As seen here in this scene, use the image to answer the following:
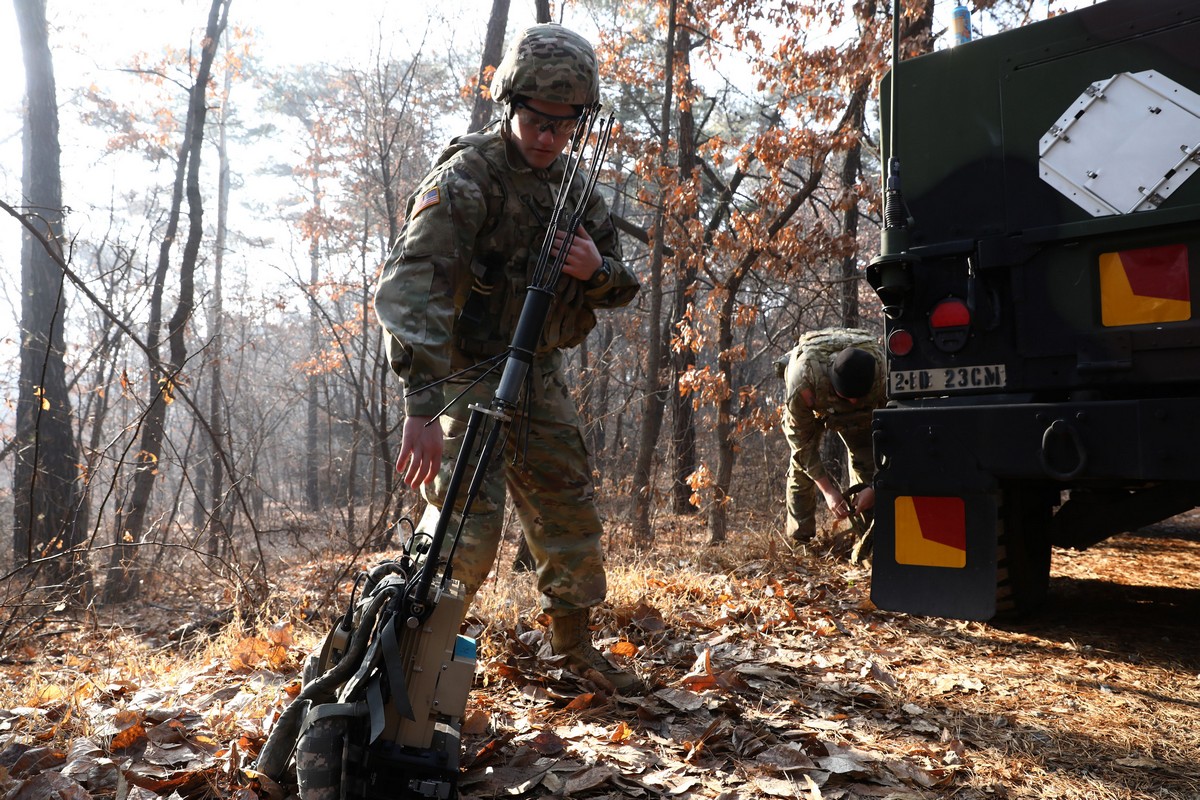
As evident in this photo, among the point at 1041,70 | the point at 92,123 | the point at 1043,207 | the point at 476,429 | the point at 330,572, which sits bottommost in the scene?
the point at 330,572

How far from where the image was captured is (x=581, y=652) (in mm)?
2990

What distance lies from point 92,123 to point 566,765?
73.0ft

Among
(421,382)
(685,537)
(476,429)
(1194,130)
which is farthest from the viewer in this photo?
(685,537)

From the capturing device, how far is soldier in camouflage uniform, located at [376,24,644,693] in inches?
92.6

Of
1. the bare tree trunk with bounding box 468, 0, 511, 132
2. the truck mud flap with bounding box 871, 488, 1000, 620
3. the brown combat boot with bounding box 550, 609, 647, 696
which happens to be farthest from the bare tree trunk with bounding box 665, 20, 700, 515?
the brown combat boot with bounding box 550, 609, 647, 696

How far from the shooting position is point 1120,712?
2832 mm

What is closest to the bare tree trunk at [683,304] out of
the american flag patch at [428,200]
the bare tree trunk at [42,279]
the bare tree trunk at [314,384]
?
the american flag patch at [428,200]

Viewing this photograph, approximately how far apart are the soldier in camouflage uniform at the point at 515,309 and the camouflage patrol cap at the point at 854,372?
2.21m

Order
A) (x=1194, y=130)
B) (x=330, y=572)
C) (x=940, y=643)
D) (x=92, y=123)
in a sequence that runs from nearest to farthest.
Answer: (x=1194, y=130)
(x=940, y=643)
(x=330, y=572)
(x=92, y=123)

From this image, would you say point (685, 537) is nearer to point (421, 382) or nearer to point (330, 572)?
point (330, 572)

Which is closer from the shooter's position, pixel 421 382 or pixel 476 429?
pixel 476 429

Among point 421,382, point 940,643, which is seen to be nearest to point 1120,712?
point 940,643

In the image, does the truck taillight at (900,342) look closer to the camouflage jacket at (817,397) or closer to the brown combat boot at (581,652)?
the brown combat boot at (581,652)

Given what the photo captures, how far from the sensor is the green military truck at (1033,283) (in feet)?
8.94
